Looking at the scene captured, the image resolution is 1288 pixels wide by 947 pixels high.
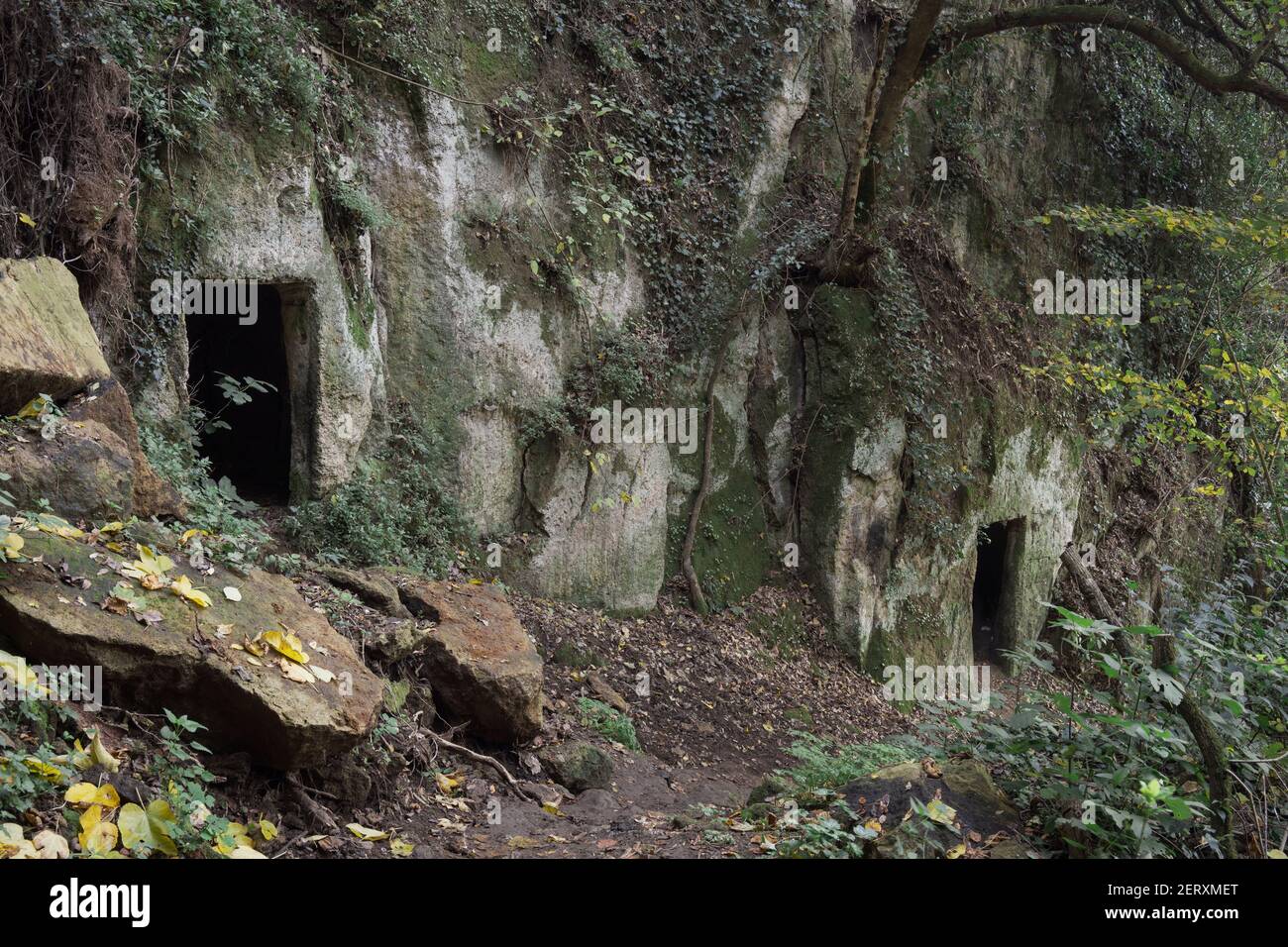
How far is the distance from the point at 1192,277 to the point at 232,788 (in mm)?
17757

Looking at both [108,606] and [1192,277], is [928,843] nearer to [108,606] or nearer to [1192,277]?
[108,606]

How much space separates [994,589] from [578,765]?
34.5 feet

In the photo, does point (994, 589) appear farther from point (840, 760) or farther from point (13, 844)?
point (13, 844)

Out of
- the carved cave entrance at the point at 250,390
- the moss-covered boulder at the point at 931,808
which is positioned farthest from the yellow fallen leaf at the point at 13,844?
the carved cave entrance at the point at 250,390

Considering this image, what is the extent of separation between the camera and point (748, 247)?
40.3 feet

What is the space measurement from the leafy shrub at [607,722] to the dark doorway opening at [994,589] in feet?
24.8

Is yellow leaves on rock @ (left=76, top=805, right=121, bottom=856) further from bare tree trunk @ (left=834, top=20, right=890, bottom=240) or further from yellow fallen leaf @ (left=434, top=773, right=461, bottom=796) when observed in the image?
bare tree trunk @ (left=834, top=20, right=890, bottom=240)

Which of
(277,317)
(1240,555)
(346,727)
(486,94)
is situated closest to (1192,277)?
(1240,555)

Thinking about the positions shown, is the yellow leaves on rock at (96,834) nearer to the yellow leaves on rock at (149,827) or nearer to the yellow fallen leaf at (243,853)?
the yellow leaves on rock at (149,827)

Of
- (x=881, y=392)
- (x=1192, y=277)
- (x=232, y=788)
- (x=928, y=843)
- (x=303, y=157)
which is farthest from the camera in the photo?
(x=1192, y=277)

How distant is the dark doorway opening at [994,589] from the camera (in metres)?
14.6

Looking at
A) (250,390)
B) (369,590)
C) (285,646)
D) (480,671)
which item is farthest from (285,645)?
(250,390)

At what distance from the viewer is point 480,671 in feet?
21.8

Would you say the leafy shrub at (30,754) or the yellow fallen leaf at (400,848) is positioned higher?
the leafy shrub at (30,754)
